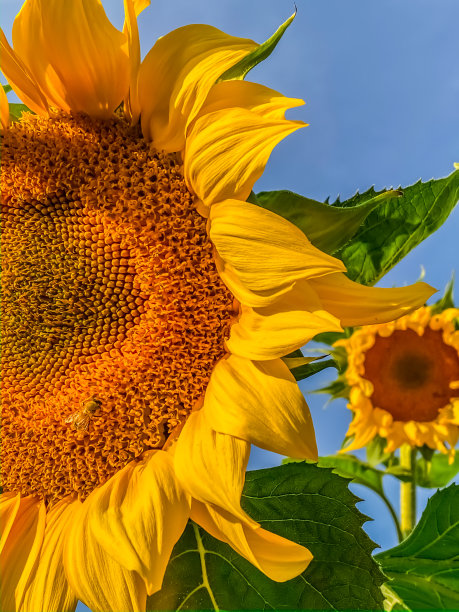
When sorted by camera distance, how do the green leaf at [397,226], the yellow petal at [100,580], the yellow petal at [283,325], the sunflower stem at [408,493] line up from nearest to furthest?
the yellow petal at [283,325] < the yellow petal at [100,580] < the green leaf at [397,226] < the sunflower stem at [408,493]

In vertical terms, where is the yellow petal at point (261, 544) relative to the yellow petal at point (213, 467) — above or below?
below

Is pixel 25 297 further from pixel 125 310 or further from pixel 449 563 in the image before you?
pixel 449 563

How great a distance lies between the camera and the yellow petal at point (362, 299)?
42.4 inches

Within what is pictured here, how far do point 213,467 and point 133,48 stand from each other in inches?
28.2

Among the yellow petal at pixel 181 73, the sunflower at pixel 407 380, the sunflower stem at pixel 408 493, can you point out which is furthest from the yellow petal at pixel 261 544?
the sunflower stem at pixel 408 493

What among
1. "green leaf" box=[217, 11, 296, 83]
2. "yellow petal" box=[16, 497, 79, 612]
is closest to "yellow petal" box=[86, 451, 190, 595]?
"yellow petal" box=[16, 497, 79, 612]

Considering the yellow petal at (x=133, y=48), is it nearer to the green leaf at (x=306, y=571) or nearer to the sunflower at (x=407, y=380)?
the green leaf at (x=306, y=571)

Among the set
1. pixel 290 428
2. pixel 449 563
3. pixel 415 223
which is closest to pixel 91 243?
pixel 290 428

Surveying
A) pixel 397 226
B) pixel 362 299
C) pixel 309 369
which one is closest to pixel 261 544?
pixel 309 369

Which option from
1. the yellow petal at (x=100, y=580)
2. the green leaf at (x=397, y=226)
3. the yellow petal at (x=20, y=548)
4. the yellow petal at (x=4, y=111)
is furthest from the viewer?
the green leaf at (x=397, y=226)

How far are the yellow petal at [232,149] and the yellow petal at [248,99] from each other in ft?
0.07

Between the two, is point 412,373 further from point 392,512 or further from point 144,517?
point 144,517

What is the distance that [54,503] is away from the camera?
1.30 meters

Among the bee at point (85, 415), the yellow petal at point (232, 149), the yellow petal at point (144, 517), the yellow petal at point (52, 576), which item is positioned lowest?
the yellow petal at point (52, 576)
